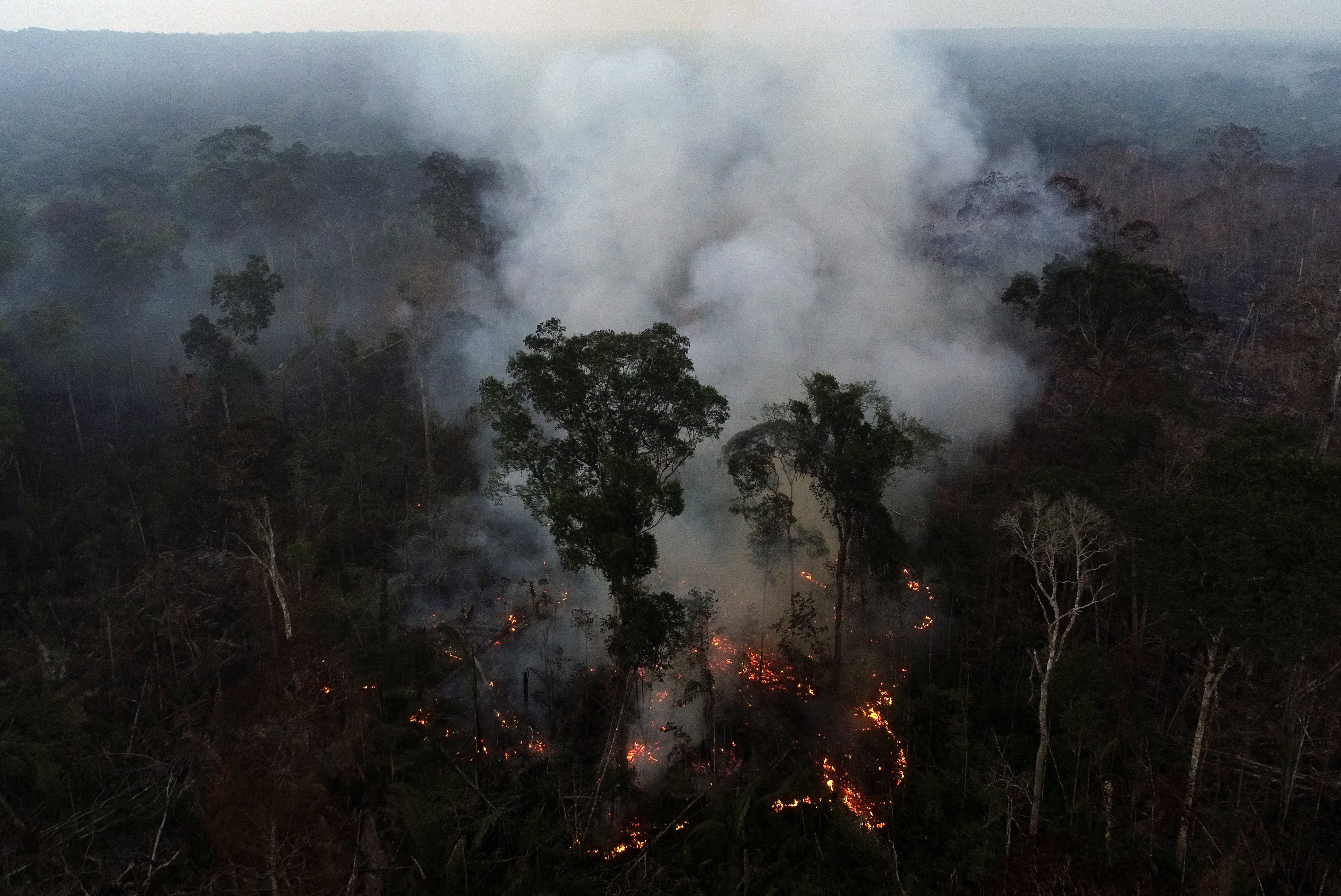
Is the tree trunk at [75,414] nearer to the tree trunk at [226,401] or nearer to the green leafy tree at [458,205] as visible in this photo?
the tree trunk at [226,401]

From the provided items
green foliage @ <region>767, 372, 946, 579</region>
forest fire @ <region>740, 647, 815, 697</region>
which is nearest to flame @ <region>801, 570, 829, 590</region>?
forest fire @ <region>740, 647, 815, 697</region>

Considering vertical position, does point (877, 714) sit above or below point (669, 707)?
below

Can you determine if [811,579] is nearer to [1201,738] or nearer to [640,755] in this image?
[640,755]

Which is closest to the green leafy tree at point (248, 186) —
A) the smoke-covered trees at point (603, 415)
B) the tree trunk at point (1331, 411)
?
the smoke-covered trees at point (603, 415)

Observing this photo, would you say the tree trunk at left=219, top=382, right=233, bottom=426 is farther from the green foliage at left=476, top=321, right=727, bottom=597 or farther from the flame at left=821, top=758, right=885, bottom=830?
the flame at left=821, top=758, right=885, bottom=830

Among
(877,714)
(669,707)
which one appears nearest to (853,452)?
(877,714)

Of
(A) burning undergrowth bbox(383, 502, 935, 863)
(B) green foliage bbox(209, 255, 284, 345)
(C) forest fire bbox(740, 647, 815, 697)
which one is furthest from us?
(B) green foliage bbox(209, 255, 284, 345)
